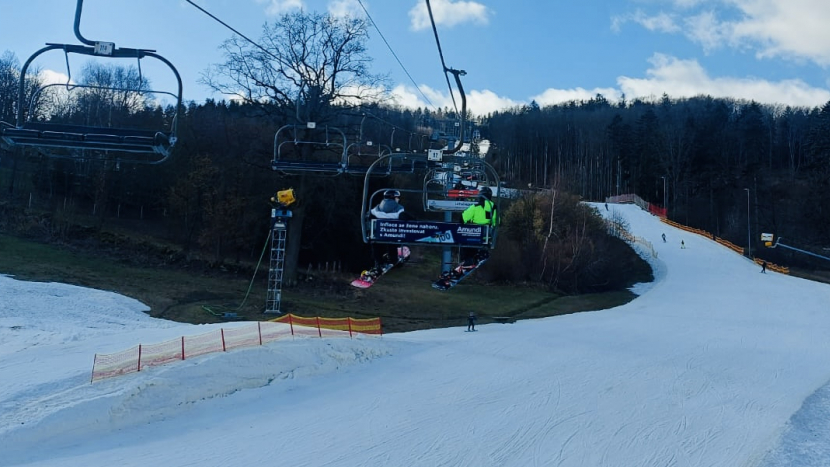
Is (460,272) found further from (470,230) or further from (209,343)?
(209,343)

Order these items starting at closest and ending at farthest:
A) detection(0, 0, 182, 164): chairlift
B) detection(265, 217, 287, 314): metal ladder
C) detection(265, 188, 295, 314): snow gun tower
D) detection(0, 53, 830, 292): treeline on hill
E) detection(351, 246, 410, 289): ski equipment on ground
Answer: detection(0, 0, 182, 164): chairlift
detection(351, 246, 410, 289): ski equipment on ground
detection(265, 188, 295, 314): snow gun tower
detection(265, 217, 287, 314): metal ladder
detection(0, 53, 830, 292): treeline on hill

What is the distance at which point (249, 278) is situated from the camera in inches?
1325

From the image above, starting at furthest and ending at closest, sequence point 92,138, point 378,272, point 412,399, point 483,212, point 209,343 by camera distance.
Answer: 1. point 209,343
2. point 378,272
3. point 412,399
4. point 483,212
5. point 92,138

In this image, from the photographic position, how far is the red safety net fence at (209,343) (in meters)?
13.6

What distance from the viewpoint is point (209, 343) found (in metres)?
16.1

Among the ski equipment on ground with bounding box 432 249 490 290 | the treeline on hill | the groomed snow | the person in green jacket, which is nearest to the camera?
the groomed snow

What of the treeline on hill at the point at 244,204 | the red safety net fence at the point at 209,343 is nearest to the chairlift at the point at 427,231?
the treeline on hill at the point at 244,204

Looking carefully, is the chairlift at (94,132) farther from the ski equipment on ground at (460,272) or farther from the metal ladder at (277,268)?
the metal ladder at (277,268)

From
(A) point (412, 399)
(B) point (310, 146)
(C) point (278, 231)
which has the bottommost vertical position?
(A) point (412, 399)

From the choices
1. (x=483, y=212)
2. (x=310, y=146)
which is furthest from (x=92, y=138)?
(x=310, y=146)

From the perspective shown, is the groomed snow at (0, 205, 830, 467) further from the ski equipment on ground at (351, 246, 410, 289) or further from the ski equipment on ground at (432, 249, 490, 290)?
the ski equipment on ground at (432, 249, 490, 290)

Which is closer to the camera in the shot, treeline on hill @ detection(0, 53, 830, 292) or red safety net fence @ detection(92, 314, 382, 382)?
red safety net fence @ detection(92, 314, 382, 382)

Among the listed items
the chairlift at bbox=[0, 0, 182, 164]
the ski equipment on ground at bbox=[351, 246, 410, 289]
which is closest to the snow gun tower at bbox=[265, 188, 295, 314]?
the ski equipment on ground at bbox=[351, 246, 410, 289]

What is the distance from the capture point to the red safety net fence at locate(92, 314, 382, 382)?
44.8 ft
